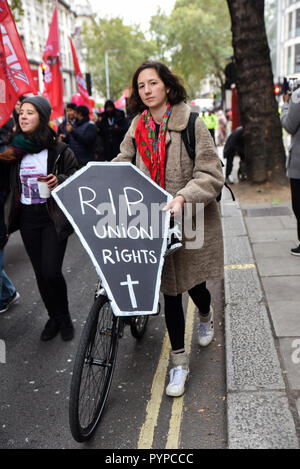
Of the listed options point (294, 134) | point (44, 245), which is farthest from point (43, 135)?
point (294, 134)

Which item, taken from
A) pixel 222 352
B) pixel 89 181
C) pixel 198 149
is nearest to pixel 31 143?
pixel 89 181

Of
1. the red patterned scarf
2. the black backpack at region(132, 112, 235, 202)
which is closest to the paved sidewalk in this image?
the red patterned scarf

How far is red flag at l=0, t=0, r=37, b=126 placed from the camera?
4.24m

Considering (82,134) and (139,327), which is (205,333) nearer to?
(139,327)

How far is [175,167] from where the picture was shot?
278 centimetres

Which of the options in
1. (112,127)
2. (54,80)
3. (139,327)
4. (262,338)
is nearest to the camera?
(262,338)

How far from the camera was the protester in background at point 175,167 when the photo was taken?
2.70m

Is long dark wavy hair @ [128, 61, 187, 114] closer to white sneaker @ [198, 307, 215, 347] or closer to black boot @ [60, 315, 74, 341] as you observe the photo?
white sneaker @ [198, 307, 215, 347]

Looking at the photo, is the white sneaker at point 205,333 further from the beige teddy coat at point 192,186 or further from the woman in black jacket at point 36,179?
the woman in black jacket at point 36,179

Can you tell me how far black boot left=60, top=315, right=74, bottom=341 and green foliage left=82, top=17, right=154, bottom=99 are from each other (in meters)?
52.6

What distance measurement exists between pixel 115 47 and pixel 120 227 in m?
55.7

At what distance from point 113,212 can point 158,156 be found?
44 centimetres

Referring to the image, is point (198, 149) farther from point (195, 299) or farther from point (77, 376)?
point (77, 376)

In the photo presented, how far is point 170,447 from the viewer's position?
255 cm
